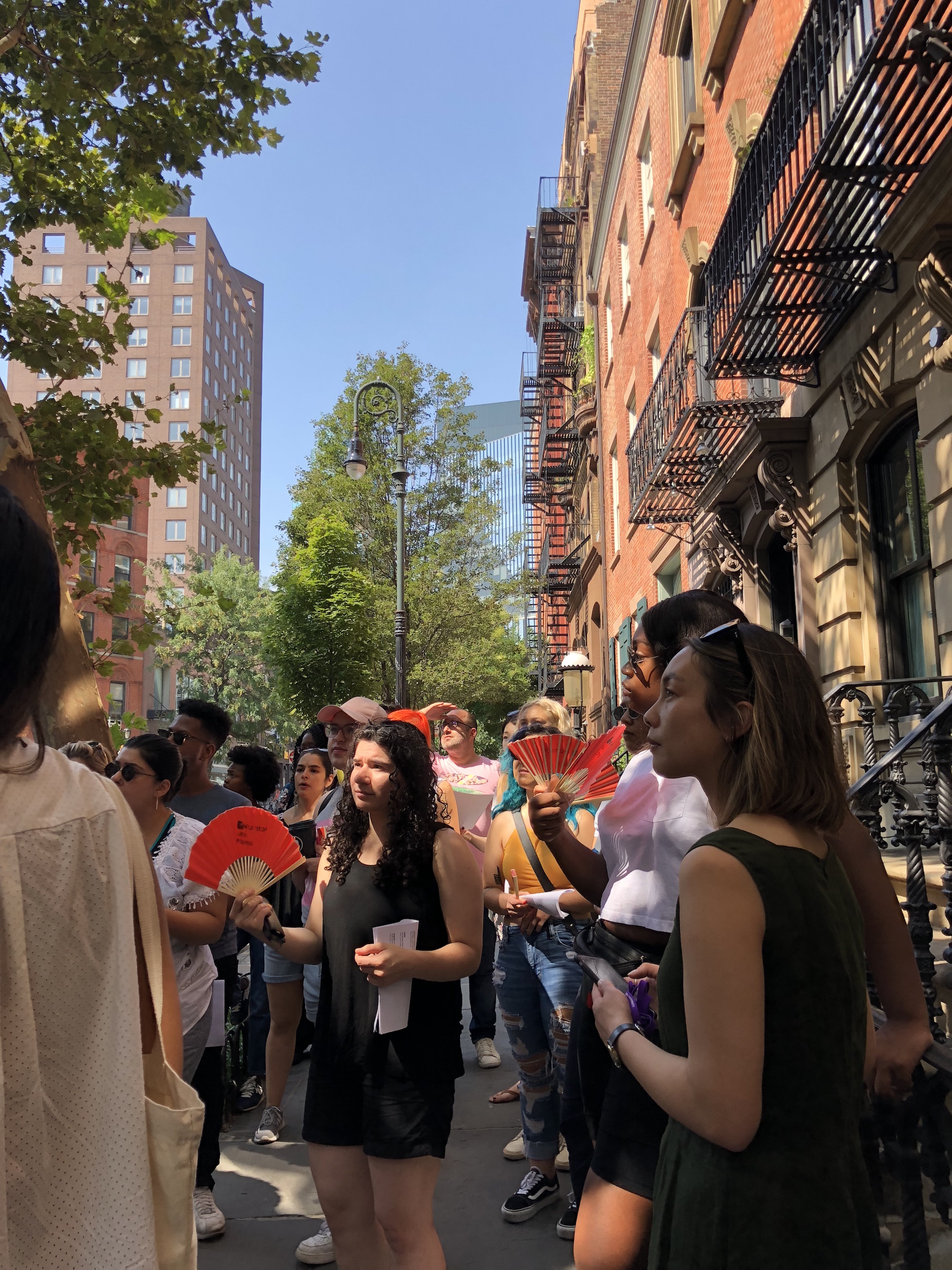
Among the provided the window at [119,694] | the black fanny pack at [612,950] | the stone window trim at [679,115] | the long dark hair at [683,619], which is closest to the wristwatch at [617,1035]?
the black fanny pack at [612,950]

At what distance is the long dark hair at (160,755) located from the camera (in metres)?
3.78

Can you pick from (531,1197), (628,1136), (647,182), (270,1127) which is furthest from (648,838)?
(647,182)

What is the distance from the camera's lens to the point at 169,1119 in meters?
1.55

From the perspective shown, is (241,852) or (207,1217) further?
(207,1217)

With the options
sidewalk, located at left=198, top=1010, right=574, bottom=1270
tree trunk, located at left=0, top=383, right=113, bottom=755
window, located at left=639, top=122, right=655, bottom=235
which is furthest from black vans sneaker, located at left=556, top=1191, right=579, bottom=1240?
window, located at left=639, top=122, right=655, bottom=235

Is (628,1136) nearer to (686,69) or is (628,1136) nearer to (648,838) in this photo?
(648,838)

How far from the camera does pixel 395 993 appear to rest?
308 centimetres

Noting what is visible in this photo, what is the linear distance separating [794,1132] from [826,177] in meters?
6.33

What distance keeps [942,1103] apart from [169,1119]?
1.92 meters

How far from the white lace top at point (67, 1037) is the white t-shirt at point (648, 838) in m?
1.44

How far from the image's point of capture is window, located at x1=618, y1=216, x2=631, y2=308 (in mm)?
19766

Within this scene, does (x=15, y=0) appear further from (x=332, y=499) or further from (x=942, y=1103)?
(x=332, y=499)

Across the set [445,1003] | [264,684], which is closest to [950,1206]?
[445,1003]

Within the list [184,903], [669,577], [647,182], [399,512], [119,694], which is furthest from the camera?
[119,694]
